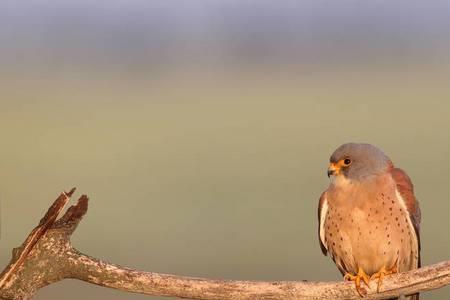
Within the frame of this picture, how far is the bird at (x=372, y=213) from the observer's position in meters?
8.60

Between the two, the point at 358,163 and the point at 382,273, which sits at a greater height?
the point at 358,163

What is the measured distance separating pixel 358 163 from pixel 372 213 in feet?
1.23

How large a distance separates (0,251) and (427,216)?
21.9 feet

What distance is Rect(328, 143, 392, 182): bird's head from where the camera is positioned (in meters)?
8.67

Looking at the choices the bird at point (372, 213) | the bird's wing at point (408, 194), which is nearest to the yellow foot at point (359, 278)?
the bird at point (372, 213)

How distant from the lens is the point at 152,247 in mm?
18672

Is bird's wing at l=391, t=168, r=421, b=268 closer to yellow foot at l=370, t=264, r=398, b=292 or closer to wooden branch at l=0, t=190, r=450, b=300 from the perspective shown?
yellow foot at l=370, t=264, r=398, b=292

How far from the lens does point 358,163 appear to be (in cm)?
871

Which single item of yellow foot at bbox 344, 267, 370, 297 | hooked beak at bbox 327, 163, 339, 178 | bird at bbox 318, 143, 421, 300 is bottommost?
yellow foot at bbox 344, 267, 370, 297

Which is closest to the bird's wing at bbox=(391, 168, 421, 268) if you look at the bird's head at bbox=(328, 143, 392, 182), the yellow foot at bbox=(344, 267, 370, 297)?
the bird's head at bbox=(328, 143, 392, 182)

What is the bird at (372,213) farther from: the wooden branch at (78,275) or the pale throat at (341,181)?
the wooden branch at (78,275)

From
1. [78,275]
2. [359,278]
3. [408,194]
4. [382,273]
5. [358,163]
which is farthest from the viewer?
[358,163]

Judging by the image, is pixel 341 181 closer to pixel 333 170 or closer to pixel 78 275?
pixel 333 170

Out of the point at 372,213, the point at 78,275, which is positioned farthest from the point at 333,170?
the point at 78,275
